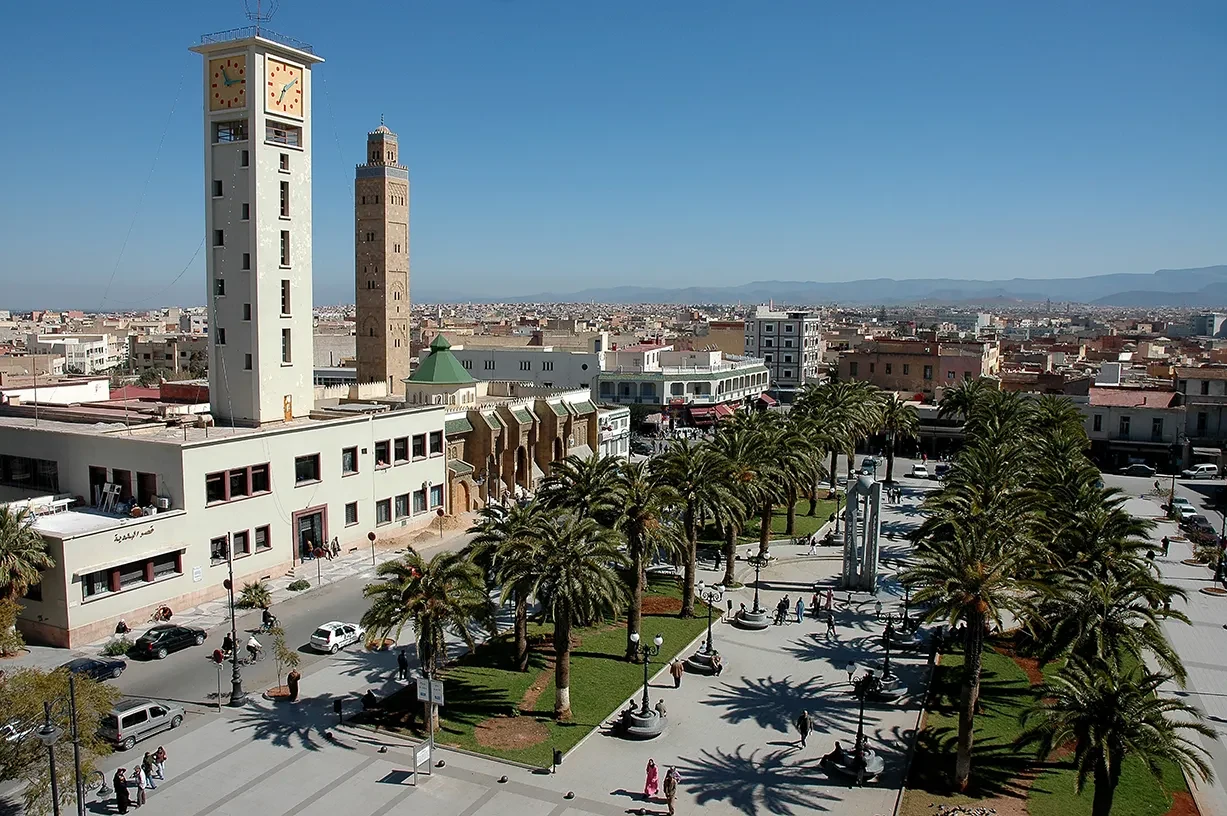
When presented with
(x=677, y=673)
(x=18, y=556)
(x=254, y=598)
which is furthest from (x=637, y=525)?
(x=18, y=556)

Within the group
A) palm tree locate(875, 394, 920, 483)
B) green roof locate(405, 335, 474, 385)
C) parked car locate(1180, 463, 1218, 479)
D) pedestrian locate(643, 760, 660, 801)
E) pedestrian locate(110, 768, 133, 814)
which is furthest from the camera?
parked car locate(1180, 463, 1218, 479)

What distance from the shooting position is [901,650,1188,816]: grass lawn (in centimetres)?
2411

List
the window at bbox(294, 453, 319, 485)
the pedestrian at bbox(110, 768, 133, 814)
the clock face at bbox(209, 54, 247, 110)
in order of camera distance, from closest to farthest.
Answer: the pedestrian at bbox(110, 768, 133, 814) < the window at bbox(294, 453, 319, 485) < the clock face at bbox(209, 54, 247, 110)

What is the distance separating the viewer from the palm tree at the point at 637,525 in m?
32.9

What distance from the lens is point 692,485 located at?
3778 cm

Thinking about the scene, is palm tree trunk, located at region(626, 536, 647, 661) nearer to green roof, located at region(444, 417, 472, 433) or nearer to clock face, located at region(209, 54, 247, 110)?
green roof, located at region(444, 417, 472, 433)

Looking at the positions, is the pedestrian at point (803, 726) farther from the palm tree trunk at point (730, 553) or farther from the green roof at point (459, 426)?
the green roof at point (459, 426)

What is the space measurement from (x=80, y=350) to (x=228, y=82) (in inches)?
4393

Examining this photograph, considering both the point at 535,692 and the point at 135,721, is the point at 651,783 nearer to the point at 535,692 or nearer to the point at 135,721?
the point at 535,692

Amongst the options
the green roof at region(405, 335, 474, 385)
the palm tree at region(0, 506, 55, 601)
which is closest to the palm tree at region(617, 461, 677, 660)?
the palm tree at region(0, 506, 55, 601)

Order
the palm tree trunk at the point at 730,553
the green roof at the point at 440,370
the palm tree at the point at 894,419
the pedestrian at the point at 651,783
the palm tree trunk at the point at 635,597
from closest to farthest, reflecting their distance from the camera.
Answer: the pedestrian at the point at 651,783 < the palm tree trunk at the point at 635,597 < the palm tree trunk at the point at 730,553 < the green roof at the point at 440,370 < the palm tree at the point at 894,419

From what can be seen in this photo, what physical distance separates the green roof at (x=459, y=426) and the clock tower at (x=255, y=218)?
979 centimetres

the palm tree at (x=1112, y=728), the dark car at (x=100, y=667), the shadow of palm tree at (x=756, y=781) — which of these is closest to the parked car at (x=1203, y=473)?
the palm tree at (x=1112, y=728)

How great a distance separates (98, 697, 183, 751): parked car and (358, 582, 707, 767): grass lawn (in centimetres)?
624
